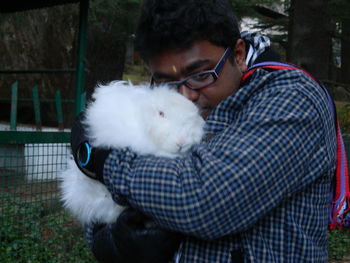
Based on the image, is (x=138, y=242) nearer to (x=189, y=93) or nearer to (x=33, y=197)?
(x=189, y=93)

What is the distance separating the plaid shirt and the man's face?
0.18m

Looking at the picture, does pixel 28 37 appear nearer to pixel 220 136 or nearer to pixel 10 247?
pixel 10 247

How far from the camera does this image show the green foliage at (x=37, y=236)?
12.1 feet

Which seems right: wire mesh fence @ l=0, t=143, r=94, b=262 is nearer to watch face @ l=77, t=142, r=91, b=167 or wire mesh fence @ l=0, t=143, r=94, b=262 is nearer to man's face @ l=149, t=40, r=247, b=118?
watch face @ l=77, t=142, r=91, b=167

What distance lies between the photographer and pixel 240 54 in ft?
6.24

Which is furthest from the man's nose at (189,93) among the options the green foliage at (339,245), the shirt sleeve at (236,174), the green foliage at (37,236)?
the green foliage at (339,245)

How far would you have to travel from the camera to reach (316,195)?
1562 mm

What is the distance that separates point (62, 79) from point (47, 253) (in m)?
7.08

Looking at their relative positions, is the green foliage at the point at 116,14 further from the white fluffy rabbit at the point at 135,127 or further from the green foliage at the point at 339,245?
the white fluffy rabbit at the point at 135,127

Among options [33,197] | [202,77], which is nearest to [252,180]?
[202,77]

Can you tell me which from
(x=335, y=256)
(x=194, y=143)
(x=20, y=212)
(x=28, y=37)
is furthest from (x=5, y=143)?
(x=28, y=37)

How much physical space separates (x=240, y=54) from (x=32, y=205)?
103 inches

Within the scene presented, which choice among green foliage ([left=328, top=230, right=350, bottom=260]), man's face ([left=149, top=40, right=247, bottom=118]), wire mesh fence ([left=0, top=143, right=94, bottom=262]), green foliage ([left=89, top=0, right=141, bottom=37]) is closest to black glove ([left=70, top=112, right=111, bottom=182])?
man's face ([left=149, top=40, right=247, bottom=118])

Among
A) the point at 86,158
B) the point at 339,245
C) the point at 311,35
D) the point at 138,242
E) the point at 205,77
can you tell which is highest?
the point at 205,77
